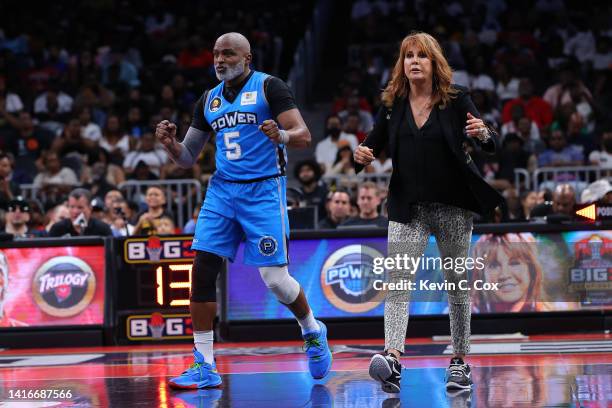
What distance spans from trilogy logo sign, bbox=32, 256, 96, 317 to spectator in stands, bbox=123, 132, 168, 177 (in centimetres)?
528

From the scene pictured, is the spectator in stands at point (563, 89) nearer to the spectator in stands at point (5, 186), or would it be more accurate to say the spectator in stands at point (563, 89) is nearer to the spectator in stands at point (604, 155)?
the spectator in stands at point (604, 155)

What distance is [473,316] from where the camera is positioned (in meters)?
10.6

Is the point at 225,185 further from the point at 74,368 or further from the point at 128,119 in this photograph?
the point at 128,119

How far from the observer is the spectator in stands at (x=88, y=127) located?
706 inches

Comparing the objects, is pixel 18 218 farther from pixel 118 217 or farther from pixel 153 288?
pixel 153 288

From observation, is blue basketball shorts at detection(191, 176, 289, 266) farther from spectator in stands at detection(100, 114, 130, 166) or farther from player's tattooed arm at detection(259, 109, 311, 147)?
spectator in stands at detection(100, 114, 130, 166)

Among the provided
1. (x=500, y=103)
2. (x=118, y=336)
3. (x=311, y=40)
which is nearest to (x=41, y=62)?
(x=311, y=40)

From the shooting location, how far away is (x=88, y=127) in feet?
59.1

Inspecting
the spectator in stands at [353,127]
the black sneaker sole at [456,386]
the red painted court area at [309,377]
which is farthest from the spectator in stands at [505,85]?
the black sneaker sole at [456,386]

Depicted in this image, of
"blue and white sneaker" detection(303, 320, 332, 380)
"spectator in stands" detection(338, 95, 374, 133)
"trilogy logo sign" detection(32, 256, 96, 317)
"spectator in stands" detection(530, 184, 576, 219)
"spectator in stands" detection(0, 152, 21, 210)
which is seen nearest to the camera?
"blue and white sneaker" detection(303, 320, 332, 380)

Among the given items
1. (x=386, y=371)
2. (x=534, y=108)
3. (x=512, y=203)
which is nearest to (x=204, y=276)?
(x=386, y=371)

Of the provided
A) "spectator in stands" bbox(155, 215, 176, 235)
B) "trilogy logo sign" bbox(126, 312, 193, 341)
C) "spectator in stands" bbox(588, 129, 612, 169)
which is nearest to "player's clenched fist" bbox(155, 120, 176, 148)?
"trilogy logo sign" bbox(126, 312, 193, 341)

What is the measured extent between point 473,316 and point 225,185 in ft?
12.8

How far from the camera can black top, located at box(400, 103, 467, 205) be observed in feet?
22.6
